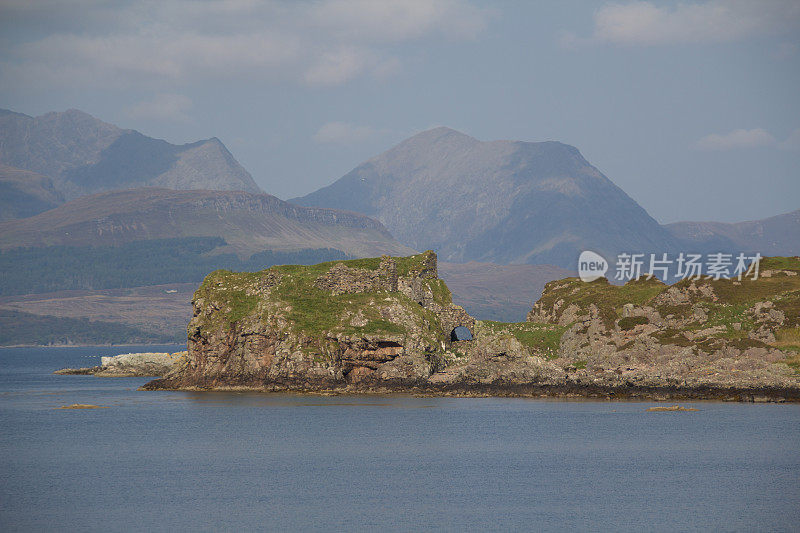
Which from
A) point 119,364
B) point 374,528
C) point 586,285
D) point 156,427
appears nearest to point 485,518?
point 374,528

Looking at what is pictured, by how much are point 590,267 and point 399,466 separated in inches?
4373

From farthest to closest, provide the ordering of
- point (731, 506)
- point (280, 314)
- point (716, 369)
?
1. point (280, 314)
2. point (716, 369)
3. point (731, 506)

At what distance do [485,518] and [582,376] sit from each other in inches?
2681

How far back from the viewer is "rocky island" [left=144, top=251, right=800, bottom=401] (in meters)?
117

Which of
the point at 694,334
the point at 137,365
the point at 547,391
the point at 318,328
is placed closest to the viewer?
the point at 547,391

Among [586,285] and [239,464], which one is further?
[586,285]

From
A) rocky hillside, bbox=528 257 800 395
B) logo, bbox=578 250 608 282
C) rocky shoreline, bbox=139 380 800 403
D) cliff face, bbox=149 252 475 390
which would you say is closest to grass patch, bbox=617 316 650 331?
rocky hillside, bbox=528 257 800 395

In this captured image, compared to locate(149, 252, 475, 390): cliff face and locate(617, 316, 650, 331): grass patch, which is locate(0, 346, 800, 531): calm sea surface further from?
locate(617, 316, 650, 331): grass patch

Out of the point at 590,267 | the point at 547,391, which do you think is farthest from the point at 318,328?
the point at 590,267

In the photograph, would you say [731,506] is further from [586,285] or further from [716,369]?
[586,285]

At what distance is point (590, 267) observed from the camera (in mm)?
177375

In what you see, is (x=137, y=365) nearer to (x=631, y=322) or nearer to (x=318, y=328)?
(x=318, y=328)

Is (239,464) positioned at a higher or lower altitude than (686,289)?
lower

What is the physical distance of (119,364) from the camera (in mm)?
189250
